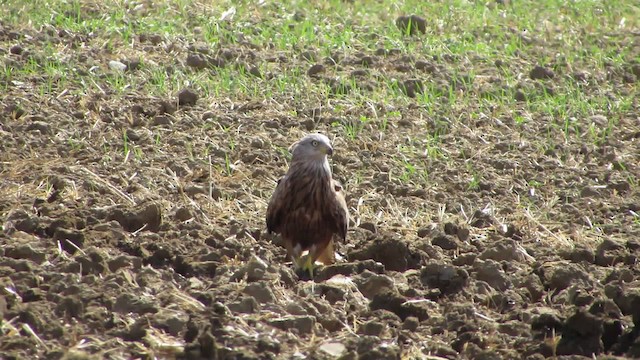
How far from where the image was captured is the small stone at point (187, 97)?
966cm

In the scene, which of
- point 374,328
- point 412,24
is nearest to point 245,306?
point 374,328

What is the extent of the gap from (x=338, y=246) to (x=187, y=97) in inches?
103

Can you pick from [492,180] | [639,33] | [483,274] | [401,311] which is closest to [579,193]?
[492,180]

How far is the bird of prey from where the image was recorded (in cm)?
725

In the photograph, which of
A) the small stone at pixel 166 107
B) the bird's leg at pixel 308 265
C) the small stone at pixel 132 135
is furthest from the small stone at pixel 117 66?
the bird's leg at pixel 308 265

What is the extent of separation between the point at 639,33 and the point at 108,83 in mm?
6300

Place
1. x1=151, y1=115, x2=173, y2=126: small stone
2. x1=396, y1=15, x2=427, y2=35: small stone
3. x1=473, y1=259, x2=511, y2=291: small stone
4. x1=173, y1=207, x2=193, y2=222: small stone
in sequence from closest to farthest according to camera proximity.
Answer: x1=473, y1=259, x2=511, y2=291: small stone < x1=173, y1=207, x2=193, y2=222: small stone < x1=151, y1=115, x2=173, y2=126: small stone < x1=396, y1=15, x2=427, y2=35: small stone

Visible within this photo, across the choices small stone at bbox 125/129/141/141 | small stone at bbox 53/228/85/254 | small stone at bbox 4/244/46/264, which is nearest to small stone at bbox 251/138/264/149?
small stone at bbox 125/129/141/141

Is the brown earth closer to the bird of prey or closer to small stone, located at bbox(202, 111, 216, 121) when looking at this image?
small stone, located at bbox(202, 111, 216, 121)

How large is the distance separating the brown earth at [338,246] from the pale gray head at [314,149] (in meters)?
0.60

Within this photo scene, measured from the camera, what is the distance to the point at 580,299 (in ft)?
20.1

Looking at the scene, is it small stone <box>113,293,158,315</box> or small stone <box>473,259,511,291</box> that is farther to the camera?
small stone <box>473,259,511,291</box>

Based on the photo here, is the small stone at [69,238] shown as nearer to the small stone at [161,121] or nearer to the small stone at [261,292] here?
the small stone at [261,292]

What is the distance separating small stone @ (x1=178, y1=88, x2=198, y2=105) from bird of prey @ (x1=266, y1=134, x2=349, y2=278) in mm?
2514
